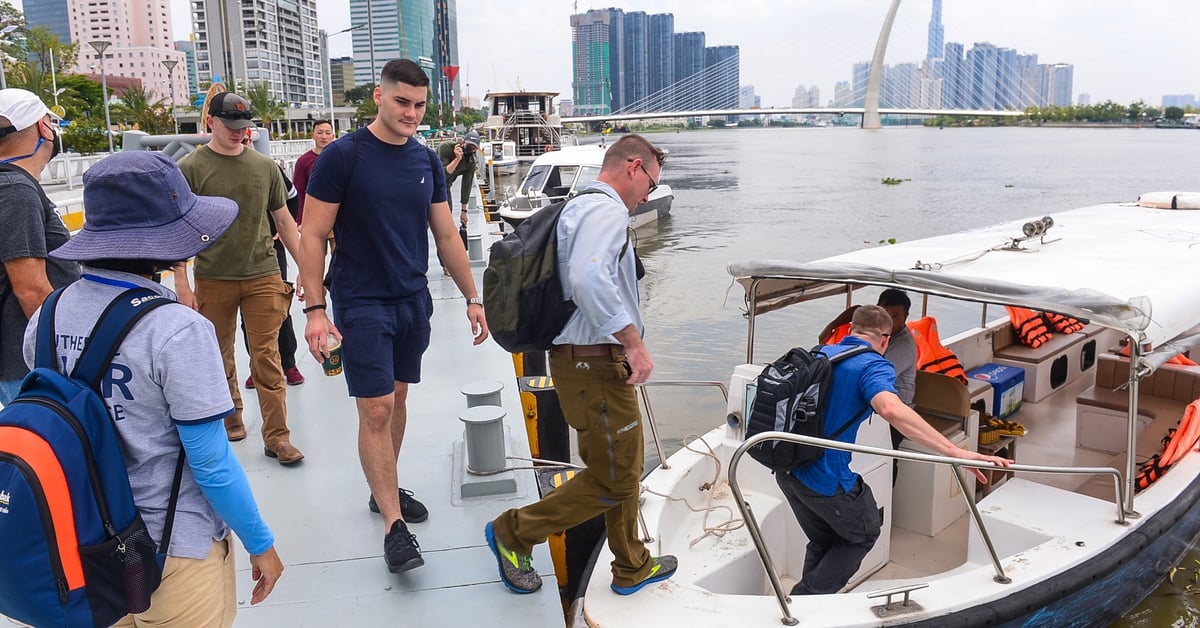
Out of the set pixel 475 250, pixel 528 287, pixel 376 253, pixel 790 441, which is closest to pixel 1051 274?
pixel 790 441

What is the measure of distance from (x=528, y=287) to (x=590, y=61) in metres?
148

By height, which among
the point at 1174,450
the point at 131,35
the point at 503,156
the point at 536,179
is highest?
the point at 131,35

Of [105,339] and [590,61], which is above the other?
[590,61]

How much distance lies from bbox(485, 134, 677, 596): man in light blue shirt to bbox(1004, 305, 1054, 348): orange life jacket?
527 centimetres

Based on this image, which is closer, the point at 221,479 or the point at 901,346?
the point at 221,479

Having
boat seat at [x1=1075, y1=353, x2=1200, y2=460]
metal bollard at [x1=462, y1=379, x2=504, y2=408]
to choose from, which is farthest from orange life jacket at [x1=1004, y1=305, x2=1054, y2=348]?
metal bollard at [x1=462, y1=379, x2=504, y2=408]

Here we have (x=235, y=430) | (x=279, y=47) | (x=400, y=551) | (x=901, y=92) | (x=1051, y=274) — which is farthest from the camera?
(x=279, y=47)

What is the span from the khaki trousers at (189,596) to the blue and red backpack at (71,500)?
71mm

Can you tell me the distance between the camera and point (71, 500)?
1669mm

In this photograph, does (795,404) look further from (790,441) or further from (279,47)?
(279,47)

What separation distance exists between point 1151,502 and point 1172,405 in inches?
80.1

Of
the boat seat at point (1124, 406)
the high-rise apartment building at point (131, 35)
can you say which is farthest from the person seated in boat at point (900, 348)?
the high-rise apartment building at point (131, 35)

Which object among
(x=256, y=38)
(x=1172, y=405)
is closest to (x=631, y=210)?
(x=1172, y=405)

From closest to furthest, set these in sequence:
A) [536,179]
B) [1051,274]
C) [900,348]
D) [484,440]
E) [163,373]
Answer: [163,373] < [484,440] < [1051,274] < [900,348] < [536,179]
